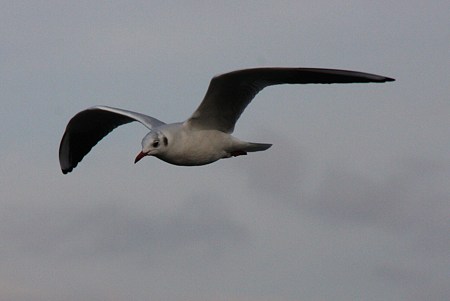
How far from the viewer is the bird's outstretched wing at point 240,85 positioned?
15.2 meters

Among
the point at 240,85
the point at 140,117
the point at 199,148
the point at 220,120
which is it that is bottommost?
the point at 199,148

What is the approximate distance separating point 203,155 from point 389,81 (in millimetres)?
3408

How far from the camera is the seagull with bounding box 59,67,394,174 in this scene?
1537cm

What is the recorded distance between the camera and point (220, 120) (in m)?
16.4

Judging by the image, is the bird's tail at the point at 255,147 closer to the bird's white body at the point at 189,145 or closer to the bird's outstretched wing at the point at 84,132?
the bird's white body at the point at 189,145

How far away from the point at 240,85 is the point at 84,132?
5.16 metres

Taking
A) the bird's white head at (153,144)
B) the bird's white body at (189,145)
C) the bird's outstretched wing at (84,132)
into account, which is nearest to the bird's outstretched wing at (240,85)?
the bird's white body at (189,145)

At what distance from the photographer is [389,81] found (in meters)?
14.3

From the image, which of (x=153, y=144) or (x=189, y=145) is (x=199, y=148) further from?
(x=153, y=144)

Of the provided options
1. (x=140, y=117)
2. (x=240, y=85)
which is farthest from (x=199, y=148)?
(x=140, y=117)

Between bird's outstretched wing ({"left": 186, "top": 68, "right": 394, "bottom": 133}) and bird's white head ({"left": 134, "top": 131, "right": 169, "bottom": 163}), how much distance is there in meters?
0.63

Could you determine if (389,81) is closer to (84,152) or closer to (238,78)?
(238,78)

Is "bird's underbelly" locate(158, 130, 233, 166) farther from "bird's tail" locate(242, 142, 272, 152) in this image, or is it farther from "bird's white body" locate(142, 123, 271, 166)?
"bird's tail" locate(242, 142, 272, 152)

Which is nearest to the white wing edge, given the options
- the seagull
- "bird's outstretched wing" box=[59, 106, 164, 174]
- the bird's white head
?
the seagull
